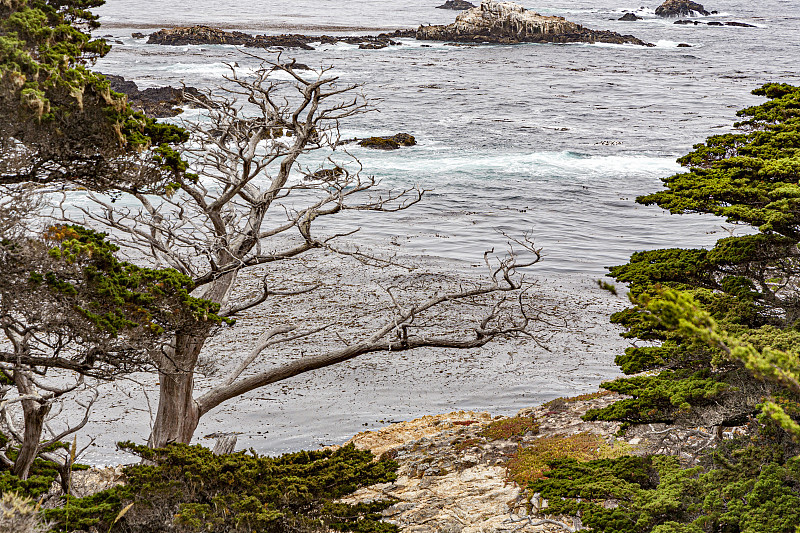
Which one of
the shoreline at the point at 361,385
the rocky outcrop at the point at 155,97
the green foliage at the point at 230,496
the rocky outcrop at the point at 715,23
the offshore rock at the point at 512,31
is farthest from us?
the rocky outcrop at the point at 715,23

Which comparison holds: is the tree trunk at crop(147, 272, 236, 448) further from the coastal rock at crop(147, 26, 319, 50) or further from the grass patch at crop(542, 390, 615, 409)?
the coastal rock at crop(147, 26, 319, 50)

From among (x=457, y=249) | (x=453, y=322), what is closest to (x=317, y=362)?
(x=453, y=322)

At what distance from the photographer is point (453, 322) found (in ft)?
51.7

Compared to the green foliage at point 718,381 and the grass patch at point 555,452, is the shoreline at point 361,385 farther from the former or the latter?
the green foliage at point 718,381

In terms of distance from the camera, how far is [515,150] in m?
31.4

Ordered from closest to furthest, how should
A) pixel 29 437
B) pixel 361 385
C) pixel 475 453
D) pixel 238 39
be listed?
pixel 29 437, pixel 475 453, pixel 361 385, pixel 238 39

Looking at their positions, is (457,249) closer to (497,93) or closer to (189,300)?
(189,300)

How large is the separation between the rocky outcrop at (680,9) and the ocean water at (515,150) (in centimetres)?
1683

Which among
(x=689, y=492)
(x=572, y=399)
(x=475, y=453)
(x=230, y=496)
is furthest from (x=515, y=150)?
(x=230, y=496)

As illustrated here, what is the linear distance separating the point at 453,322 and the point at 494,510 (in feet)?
24.0

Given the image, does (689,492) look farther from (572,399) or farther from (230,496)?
(572,399)

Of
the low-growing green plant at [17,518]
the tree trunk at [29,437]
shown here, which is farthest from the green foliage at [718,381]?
the tree trunk at [29,437]

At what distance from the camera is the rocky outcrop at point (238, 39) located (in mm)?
58156

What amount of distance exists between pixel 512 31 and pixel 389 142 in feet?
130
